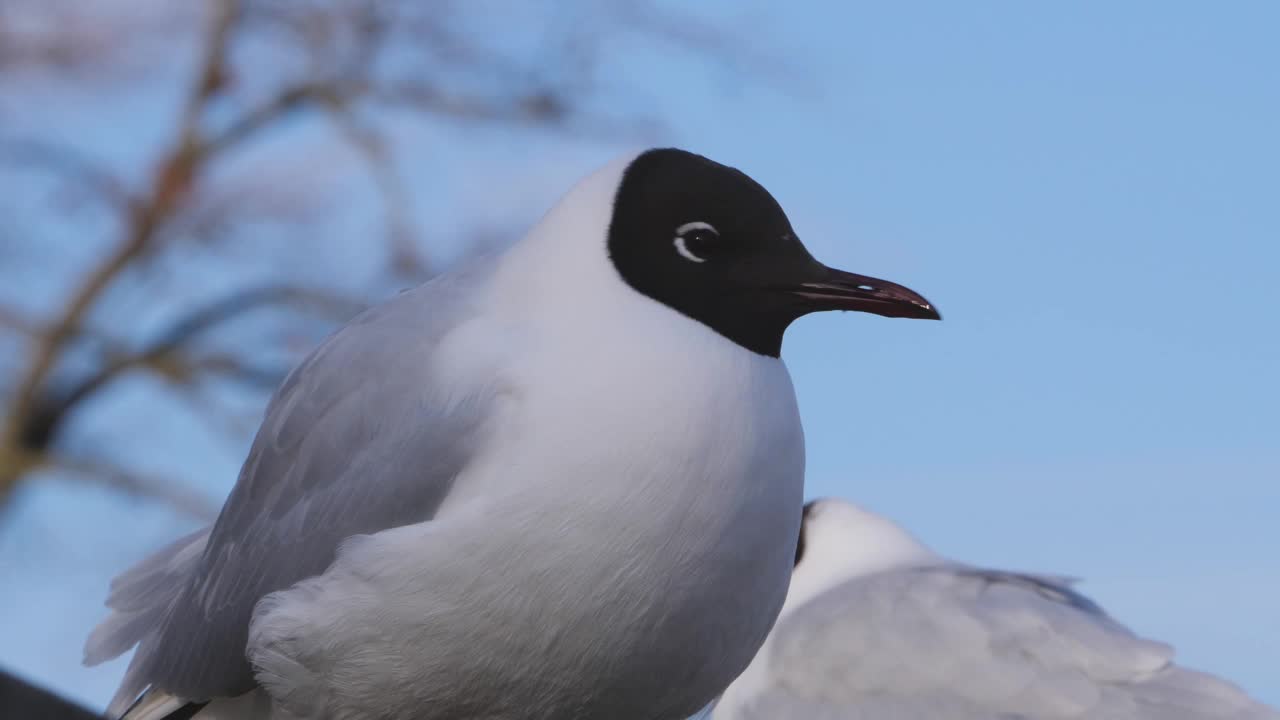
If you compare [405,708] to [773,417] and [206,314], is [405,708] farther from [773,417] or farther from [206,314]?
[206,314]

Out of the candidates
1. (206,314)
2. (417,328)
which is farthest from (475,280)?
(206,314)

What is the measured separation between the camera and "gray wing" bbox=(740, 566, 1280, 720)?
3242mm

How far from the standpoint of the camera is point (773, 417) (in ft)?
5.52

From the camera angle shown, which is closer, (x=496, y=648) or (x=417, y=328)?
(x=496, y=648)

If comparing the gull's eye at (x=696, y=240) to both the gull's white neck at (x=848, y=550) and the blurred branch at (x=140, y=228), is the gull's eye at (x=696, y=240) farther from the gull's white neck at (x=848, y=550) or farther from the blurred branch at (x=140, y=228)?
the blurred branch at (x=140, y=228)

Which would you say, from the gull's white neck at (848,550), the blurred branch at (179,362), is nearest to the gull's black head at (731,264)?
the gull's white neck at (848,550)

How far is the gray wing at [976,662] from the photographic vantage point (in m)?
3.24

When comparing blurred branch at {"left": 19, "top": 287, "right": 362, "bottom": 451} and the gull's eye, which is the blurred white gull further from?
blurred branch at {"left": 19, "top": 287, "right": 362, "bottom": 451}

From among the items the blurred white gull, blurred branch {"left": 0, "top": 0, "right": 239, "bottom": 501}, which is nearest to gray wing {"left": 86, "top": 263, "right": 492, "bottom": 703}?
the blurred white gull

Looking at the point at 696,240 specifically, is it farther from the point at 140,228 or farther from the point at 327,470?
the point at 140,228

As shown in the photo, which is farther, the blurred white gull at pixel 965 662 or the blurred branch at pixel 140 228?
the blurred branch at pixel 140 228

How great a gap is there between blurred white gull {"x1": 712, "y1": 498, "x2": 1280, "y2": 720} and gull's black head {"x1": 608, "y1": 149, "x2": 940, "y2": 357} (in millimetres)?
1790

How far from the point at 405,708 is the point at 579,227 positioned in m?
0.57

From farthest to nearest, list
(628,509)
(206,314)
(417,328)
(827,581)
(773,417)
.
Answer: (206,314) < (827,581) < (417,328) < (773,417) < (628,509)
